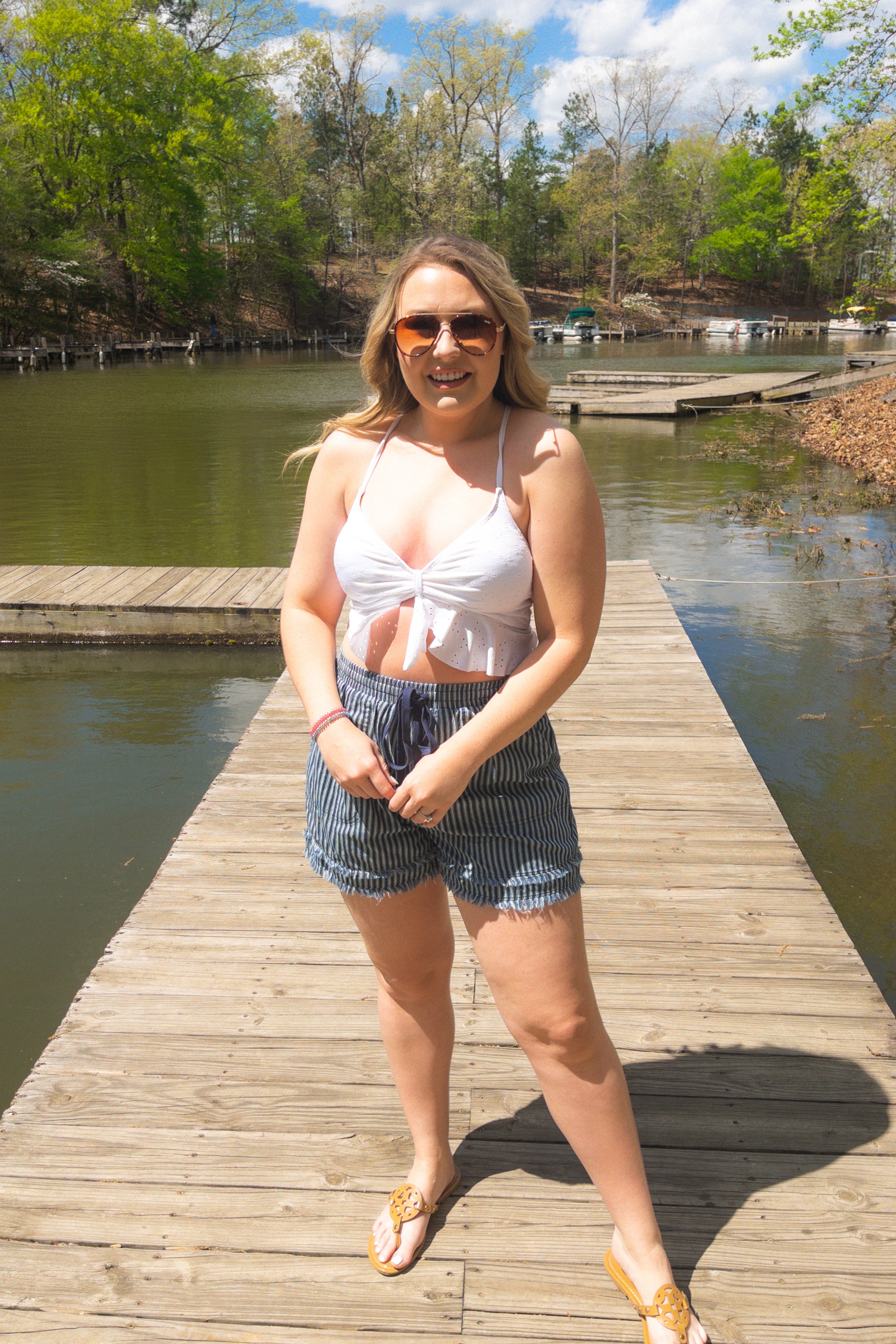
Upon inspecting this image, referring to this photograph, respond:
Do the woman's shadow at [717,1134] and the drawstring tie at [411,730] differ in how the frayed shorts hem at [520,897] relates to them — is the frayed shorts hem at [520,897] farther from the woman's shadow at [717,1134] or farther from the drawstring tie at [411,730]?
the woman's shadow at [717,1134]

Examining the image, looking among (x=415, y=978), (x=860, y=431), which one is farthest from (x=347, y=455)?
(x=860, y=431)

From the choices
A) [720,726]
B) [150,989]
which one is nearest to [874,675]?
[720,726]

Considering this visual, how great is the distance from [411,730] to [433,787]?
0.14 metres

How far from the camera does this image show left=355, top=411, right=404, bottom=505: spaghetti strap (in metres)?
1.70

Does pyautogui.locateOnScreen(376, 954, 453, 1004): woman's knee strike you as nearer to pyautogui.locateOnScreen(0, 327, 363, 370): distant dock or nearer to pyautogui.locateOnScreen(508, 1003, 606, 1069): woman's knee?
pyautogui.locateOnScreen(508, 1003, 606, 1069): woman's knee

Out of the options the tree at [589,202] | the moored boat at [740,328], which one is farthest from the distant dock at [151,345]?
the moored boat at [740,328]

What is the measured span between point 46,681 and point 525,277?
68.0m

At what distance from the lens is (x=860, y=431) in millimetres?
15359

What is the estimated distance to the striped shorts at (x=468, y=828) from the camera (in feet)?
5.32

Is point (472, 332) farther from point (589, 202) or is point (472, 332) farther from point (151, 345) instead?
point (589, 202)

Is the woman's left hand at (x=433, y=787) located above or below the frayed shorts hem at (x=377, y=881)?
above

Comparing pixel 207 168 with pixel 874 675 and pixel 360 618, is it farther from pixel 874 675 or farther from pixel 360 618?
pixel 360 618

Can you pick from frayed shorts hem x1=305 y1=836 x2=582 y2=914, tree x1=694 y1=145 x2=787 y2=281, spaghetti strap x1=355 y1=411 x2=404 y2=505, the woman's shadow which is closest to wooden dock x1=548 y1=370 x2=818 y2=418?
the woman's shadow

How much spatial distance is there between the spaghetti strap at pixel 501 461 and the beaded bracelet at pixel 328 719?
0.47m
